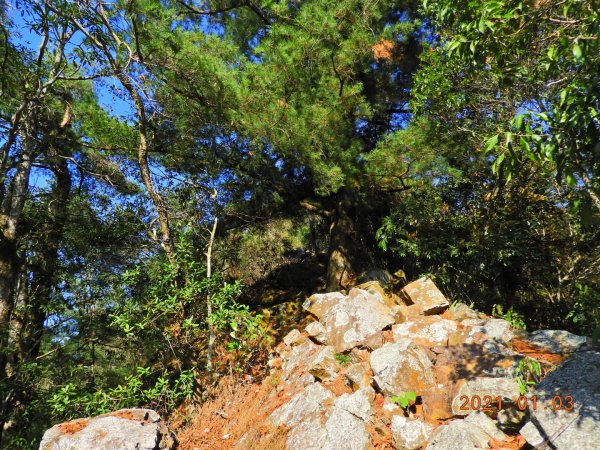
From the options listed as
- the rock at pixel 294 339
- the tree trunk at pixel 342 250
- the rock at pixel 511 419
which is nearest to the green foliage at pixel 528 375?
the rock at pixel 511 419

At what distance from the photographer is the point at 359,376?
420 cm

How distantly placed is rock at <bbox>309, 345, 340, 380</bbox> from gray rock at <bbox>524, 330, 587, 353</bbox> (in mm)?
2144

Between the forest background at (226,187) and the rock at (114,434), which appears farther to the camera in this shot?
the forest background at (226,187)

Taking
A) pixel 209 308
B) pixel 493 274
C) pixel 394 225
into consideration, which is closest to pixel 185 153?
pixel 209 308

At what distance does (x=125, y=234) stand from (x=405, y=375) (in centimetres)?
591

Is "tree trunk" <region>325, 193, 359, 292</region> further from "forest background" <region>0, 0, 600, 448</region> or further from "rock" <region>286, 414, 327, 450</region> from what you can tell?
"rock" <region>286, 414, 327, 450</region>

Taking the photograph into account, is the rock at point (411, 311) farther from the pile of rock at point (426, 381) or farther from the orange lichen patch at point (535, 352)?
the orange lichen patch at point (535, 352)

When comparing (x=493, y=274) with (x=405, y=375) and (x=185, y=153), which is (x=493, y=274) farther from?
(x=185, y=153)

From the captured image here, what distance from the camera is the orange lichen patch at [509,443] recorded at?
3.00 m

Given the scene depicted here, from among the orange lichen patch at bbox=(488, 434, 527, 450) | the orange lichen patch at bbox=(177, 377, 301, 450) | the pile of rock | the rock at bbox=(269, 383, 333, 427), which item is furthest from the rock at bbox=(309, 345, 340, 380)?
the orange lichen patch at bbox=(488, 434, 527, 450)

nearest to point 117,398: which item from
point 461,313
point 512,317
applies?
point 461,313

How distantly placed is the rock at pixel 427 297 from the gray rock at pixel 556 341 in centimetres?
121

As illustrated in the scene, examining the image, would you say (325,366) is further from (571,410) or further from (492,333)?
(571,410)

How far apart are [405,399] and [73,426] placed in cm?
353
